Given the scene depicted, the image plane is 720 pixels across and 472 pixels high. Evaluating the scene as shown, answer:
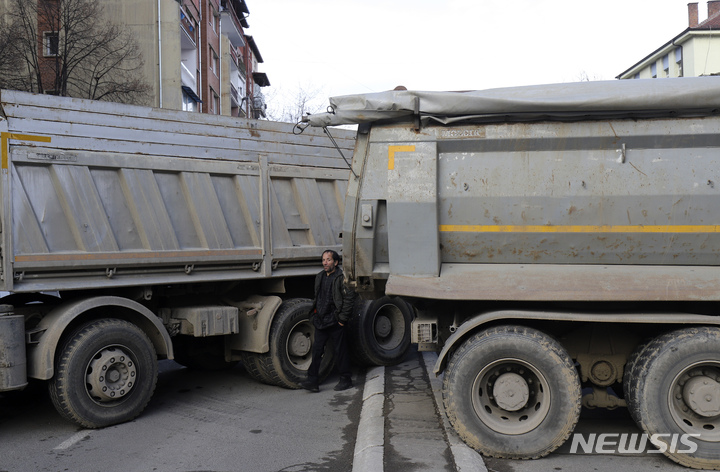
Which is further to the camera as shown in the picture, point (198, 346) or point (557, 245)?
point (198, 346)

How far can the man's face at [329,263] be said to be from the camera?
7.20 meters

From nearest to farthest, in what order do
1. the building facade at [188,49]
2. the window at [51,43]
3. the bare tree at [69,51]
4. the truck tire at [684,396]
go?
the truck tire at [684,396] < the bare tree at [69,51] < the window at [51,43] < the building facade at [188,49]

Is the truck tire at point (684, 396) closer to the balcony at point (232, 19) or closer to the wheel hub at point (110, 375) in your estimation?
the wheel hub at point (110, 375)

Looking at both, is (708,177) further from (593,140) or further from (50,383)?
(50,383)

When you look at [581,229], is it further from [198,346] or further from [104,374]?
[198,346]

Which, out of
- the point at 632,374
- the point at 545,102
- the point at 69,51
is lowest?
the point at 632,374

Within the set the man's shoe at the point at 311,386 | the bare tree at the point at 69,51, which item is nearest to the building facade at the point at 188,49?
the bare tree at the point at 69,51

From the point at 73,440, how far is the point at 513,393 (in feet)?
12.1

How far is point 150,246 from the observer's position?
6.19 metres

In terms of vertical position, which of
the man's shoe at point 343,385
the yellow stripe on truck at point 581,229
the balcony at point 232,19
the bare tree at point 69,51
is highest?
the balcony at point 232,19

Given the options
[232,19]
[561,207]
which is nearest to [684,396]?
[561,207]

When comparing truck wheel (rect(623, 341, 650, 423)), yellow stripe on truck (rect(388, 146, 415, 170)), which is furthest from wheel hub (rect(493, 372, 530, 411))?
yellow stripe on truck (rect(388, 146, 415, 170))

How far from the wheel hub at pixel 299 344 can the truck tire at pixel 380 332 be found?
0.77 m

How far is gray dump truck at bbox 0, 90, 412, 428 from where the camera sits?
17.9 feet
